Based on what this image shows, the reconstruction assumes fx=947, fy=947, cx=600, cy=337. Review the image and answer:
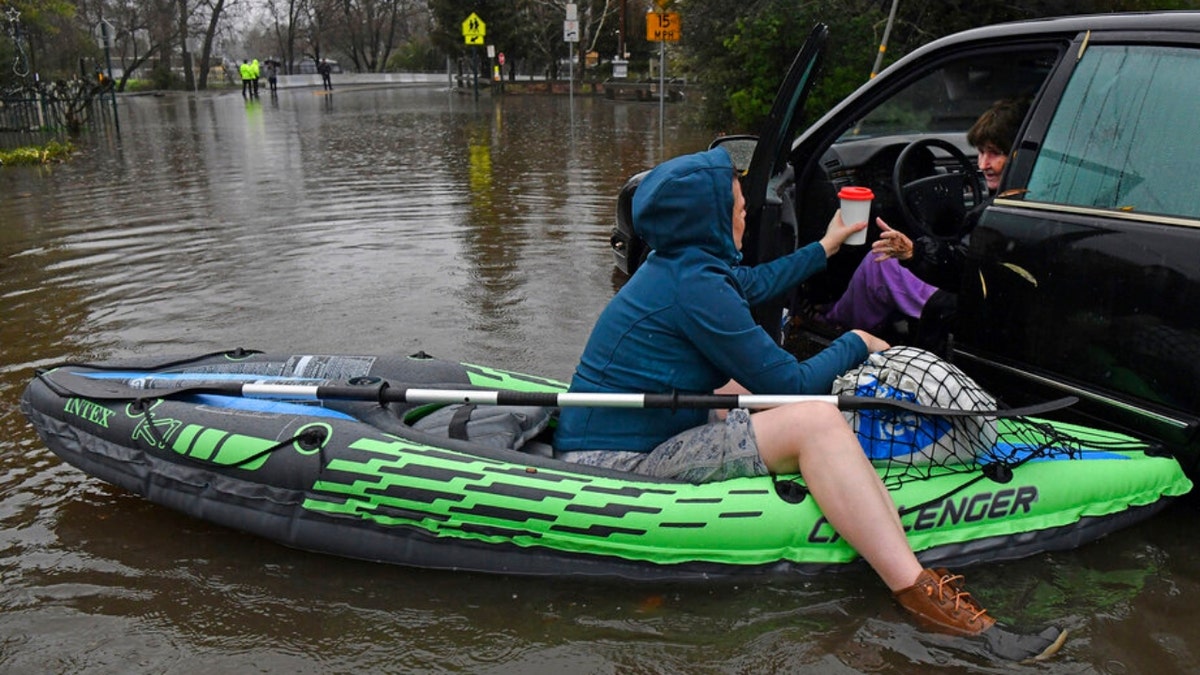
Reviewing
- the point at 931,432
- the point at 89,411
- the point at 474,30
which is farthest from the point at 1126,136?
the point at 474,30

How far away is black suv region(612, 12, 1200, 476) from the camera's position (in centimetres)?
310

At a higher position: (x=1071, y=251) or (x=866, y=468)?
(x=1071, y=251)

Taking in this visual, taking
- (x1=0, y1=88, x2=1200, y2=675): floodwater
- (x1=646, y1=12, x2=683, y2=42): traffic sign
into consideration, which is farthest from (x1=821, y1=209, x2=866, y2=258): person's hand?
(x1=646, y1=12, x2=683, y2=42): traffic sign

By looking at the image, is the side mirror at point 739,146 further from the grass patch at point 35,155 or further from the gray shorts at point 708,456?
the grass patch at point 35,155

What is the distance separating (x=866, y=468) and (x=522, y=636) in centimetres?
122

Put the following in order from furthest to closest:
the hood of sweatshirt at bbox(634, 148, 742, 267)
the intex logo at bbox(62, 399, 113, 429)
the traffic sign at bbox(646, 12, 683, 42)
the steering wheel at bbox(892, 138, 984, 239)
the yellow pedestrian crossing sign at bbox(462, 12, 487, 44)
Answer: the yellow pedestrian crossing sign at bbox(462, 12, 487, 44) → the traffic sign at bbox(646, 12, 683, 42) → the steering wheel at bbox(892, 138, 984, 239) → the intex logo at bbox(62, 399, 113, 429) → the hood of sweatshirt at bbox(634, 148, 742, 267)

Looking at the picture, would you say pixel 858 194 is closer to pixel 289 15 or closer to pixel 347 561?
pixel 347 561

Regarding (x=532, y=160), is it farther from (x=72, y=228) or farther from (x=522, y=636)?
(x=522, y=636)

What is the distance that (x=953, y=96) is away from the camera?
5.07 meters

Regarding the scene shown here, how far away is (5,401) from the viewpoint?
193 inches

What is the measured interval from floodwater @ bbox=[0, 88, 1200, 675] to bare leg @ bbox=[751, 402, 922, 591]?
0.22 m

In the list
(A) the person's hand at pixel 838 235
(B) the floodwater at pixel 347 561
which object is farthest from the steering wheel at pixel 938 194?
(B) the floodwater at pixel 347 561

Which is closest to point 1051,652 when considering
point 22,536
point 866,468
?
point 866,468

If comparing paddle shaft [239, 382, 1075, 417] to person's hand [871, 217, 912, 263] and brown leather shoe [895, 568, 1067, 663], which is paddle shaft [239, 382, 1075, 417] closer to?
brown leather shoe [895, 568, 1067, 663]
